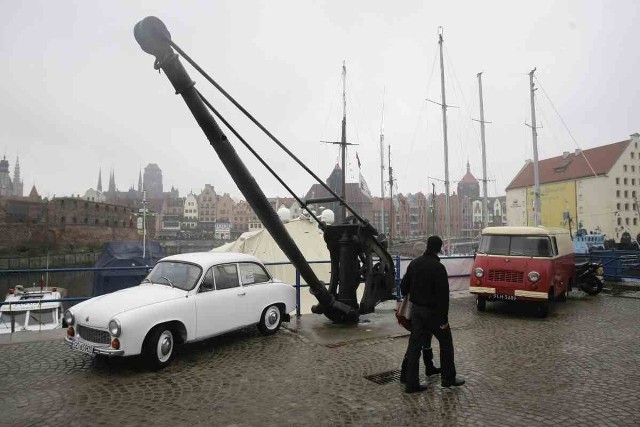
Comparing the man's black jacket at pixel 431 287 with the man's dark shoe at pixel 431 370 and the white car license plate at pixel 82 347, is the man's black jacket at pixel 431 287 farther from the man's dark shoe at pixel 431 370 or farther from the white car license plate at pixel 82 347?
the white car license plate at pixel 82 347

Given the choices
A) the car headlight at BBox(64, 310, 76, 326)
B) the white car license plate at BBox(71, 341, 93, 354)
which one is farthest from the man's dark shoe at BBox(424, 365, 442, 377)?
the car headlight at BBox(64, 310, 76, 326)

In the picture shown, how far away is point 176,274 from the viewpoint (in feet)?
23.3

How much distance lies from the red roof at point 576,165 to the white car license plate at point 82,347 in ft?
210

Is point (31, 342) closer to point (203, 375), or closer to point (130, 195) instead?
point (203, 375)

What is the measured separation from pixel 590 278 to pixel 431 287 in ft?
36.1

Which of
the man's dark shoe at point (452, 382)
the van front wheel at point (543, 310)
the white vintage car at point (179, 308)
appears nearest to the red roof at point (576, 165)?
the van front wheel at point (543, 310)

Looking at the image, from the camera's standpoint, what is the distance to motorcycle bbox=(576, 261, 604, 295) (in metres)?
13.5

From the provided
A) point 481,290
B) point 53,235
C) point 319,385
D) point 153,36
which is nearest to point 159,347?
point 319,385

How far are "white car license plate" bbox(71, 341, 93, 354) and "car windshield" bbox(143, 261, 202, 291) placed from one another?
1.47 m

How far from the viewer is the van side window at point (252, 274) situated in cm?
782

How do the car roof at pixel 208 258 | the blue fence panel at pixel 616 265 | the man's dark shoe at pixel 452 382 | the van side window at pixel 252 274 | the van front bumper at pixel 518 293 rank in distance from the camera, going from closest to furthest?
the man's dark shoe at pixel 452 382 → the car roof at pixel 208 258 → the van side window at pixel 252 274 → the van front bumper at pixel 518 293 → the blue fence panel at pixel 616 265

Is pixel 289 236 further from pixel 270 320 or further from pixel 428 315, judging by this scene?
pixel 428 315

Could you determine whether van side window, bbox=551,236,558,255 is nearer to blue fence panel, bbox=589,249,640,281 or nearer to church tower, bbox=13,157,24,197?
blue fence panel, bbox=589,249,640,281

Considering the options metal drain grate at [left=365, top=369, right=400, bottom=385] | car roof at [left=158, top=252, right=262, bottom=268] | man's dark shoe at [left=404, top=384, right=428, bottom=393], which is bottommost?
metal drain grate at [left=365, top=369, right=400, bottom=385]
